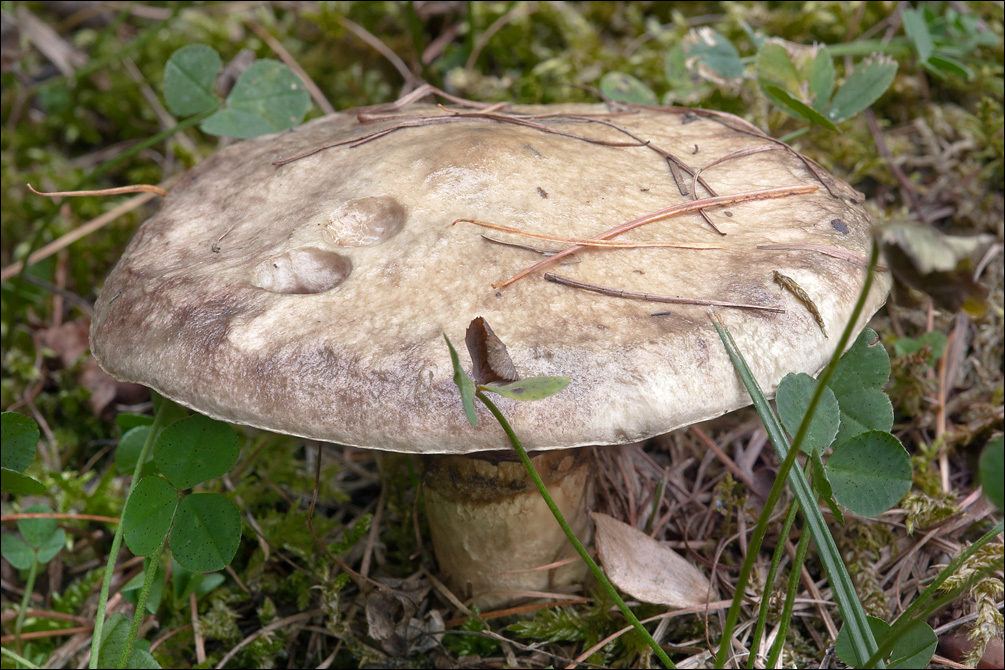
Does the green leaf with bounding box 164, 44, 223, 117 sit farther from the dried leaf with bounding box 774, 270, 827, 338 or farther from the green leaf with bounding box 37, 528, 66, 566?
the dried leaf with bounding box 774, 270, 827, 338

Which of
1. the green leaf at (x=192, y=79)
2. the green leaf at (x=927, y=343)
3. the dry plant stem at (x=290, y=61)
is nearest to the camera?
the green leaf at (x=927, y=343)

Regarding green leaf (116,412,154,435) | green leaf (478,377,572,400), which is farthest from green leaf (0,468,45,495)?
green leaf (478,377,572,400)

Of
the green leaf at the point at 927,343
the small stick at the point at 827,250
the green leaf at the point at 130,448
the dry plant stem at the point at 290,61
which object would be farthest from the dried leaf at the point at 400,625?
the dry plant stem at the point at 290,61

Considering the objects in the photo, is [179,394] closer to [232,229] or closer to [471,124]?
[232,229]

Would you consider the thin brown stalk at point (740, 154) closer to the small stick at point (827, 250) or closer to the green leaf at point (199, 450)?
the small stick at point (827, 250)

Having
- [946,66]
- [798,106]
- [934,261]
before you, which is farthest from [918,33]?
[934,261]

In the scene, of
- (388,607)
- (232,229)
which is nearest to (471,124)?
(232,229)
